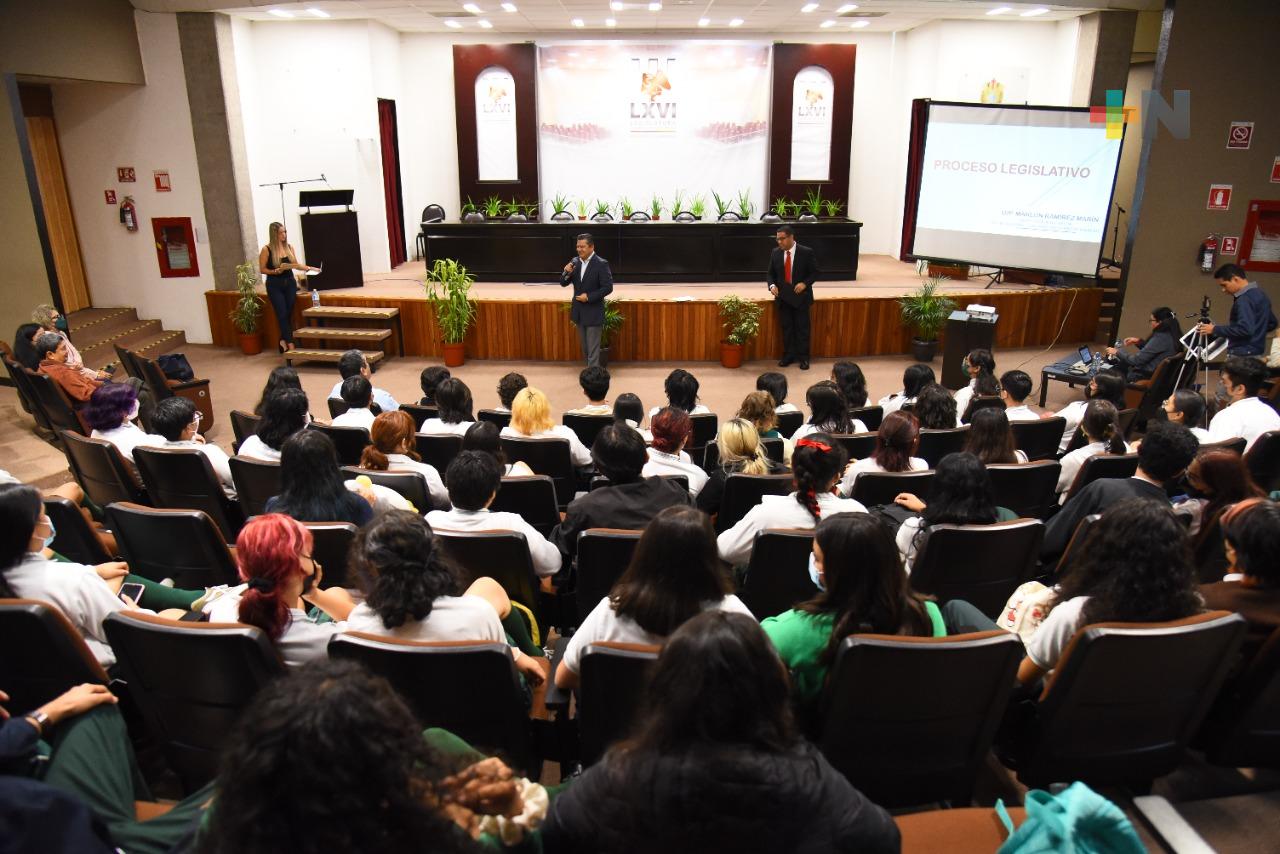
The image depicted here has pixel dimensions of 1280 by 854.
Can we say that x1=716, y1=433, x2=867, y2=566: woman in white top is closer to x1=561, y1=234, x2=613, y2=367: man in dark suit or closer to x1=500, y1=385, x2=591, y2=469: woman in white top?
x1=500, y1=385, x2=591, y2=469: woman in white top

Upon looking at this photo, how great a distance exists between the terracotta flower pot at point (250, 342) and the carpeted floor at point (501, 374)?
0.09 m

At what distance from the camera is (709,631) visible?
146 centimetres

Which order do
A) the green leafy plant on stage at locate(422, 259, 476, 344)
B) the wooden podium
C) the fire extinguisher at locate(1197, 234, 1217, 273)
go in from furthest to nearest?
1. the wooden podium
2. the green leafy plant on stage at locate(422, 259, 476, 344)
3. the fire extinguisher at locate(1197, 234, 1217, 273)

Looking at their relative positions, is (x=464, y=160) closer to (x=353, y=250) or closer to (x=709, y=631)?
(x=353, y=250)

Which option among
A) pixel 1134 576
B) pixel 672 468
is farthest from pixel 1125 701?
pixel 672 468

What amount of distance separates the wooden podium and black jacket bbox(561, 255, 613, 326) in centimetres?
309

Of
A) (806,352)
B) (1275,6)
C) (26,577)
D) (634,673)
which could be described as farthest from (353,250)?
(1275,6)

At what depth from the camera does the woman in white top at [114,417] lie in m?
4.33

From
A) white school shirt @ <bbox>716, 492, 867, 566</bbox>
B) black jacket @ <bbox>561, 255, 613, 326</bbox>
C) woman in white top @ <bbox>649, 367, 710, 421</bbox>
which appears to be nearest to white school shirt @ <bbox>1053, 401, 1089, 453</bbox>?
woman in white top @ <bbox>649, 367, 710, 421</bbox>

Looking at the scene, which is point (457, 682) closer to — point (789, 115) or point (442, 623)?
point (442, 623)

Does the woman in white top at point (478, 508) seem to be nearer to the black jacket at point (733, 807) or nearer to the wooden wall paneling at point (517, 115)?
the black jacket at point (733, 807)

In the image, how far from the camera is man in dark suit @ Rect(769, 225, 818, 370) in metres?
8.62

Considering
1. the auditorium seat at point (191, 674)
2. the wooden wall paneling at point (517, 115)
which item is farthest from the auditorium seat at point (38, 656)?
the wooden wall paneling at point (517, 115)

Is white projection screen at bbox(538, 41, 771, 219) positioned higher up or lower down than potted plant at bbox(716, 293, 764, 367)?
higher up
